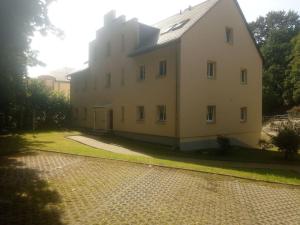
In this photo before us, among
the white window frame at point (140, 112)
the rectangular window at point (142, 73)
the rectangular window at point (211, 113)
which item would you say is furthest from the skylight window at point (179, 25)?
the white window frame at point (140, 112)

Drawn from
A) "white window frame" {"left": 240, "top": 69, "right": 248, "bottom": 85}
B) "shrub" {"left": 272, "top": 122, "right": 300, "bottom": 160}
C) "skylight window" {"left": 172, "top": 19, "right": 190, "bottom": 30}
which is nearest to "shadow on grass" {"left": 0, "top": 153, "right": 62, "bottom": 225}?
"shrub" {"left": 272, "top": 122, "right": 300, "bottom": 160}

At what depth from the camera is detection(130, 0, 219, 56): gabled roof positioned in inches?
822

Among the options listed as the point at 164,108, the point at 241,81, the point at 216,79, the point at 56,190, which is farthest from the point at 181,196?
the point at 241,81

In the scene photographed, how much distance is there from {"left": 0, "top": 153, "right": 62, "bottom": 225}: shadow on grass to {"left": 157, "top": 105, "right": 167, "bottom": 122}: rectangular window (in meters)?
11.5

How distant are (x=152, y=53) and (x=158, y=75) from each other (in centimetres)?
183

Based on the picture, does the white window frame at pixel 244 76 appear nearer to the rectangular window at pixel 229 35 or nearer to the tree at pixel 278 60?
the rectangular window at pixel 229 35

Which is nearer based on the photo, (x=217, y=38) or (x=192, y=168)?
(x=192, y=168)

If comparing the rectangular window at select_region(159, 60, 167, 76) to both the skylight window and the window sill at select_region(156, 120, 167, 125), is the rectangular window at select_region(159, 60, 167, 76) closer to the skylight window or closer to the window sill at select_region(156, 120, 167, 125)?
the skylight window

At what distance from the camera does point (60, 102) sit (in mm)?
36812

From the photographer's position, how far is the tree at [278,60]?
56469 mm

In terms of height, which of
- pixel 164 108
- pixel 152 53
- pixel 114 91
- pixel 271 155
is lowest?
pixel 271 155

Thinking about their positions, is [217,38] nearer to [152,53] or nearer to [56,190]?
[152,53]

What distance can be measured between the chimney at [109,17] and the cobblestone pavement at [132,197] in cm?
1907

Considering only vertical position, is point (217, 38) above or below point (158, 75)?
above
